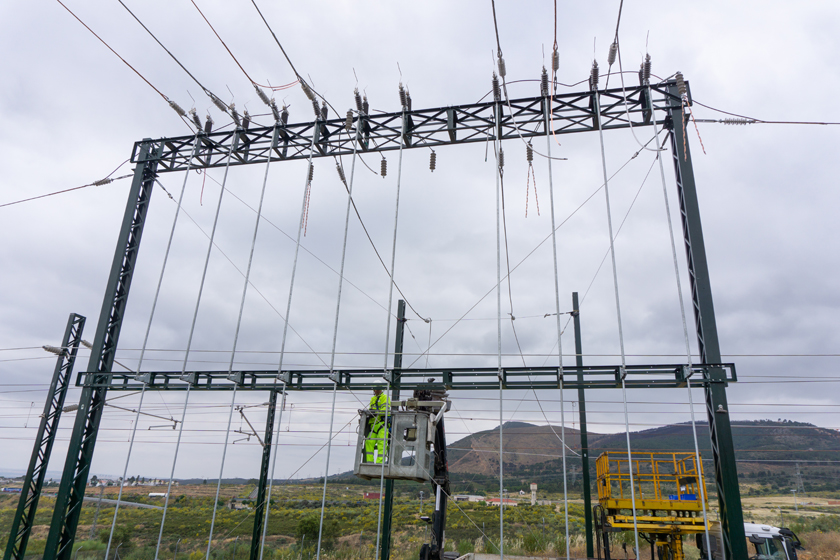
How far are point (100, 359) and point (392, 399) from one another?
920cm

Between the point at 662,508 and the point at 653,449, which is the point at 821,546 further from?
the point at 653,449

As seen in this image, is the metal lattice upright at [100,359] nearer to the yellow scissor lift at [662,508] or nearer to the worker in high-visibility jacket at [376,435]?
the worker in high-visibility jacket at [376,435]

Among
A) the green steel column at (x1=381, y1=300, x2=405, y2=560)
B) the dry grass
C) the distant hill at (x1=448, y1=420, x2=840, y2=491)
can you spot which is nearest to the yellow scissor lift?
the green steel column at (x1=381, y1=300, x2=405, y2=560)

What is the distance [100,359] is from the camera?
44.6 feet

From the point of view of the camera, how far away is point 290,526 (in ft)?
113

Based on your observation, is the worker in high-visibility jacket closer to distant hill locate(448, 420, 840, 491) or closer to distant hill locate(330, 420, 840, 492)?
distant hill locate(330, 420, 840, 492)

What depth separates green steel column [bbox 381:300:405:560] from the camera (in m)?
11.8

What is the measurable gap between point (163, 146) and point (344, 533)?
26494 millimetres

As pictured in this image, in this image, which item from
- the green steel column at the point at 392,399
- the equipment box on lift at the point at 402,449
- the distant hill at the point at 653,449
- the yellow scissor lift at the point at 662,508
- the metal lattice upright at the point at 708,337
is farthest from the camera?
the distant hill at the point at 653,449

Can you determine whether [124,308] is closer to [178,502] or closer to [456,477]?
[178,502]

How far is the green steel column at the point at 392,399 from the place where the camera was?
38.5 ft

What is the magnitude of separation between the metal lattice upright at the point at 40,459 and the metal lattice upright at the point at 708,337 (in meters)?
17.3

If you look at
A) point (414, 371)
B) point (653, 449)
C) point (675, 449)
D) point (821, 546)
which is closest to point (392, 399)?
point (414, 371)

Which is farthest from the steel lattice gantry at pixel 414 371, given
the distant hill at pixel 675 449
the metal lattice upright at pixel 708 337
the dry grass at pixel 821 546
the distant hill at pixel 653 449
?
the distant hill at pixel 675 449
